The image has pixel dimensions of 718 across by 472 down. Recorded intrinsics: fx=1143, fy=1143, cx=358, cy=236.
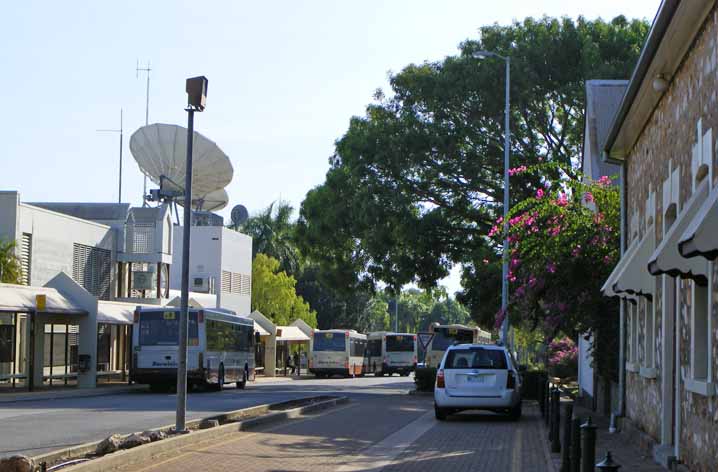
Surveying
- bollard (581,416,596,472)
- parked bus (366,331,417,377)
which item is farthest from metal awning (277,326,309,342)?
bollard (581,416,596,472)

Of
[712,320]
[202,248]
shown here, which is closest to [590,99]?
[712,320]

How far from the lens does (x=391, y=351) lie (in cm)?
7725

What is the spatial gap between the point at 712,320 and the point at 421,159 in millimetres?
31953

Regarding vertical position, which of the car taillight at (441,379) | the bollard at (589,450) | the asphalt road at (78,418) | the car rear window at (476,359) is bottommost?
the asphalt road at (78,418)

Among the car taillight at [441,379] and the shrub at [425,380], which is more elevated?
the car taillight at [441,379]

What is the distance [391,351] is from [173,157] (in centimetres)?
2991

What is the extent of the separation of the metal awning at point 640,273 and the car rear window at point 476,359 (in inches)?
291

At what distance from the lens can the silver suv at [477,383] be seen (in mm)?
24000

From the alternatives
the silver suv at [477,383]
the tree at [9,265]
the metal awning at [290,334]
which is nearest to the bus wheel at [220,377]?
the tree at [9,265]

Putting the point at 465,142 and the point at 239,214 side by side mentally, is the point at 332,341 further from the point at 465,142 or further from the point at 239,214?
the point at 465,142

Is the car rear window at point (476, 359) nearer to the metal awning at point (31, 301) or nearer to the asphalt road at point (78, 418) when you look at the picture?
the asphalt road at point (78, 418)

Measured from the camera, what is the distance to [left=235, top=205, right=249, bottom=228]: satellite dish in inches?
3036

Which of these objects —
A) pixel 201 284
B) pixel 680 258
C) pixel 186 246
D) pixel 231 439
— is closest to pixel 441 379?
pixel 231 439

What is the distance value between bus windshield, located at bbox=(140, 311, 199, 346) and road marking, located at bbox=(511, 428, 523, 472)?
62.3 feet
